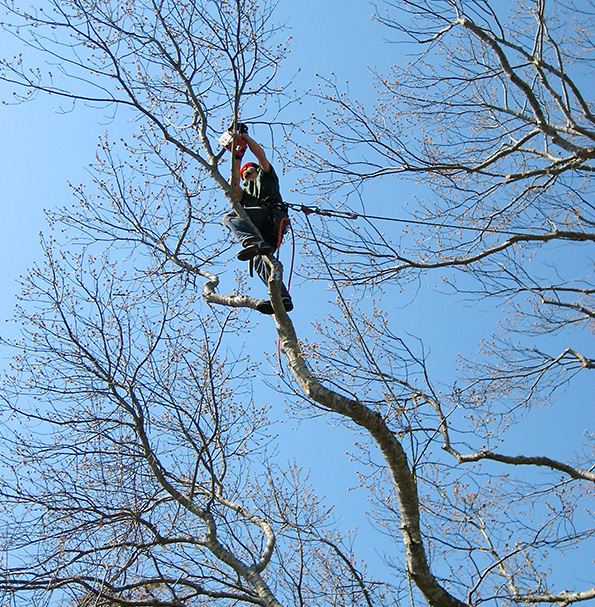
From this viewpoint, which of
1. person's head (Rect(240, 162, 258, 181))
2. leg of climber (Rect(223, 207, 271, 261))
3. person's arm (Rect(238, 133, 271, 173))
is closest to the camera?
leg of climber (Rect(223, 207, 271, 261))

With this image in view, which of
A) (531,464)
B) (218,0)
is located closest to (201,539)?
(531,464)

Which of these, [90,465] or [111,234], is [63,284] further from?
[90,465]

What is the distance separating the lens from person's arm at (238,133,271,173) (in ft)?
15.3

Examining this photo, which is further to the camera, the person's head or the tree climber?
the person's head

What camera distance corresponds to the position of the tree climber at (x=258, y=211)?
4.53 m

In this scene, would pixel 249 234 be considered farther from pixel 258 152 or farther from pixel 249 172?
pixel 249 172

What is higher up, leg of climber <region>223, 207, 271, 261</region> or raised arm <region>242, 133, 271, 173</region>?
raised arm <region>242, 133, 271, 173</region>

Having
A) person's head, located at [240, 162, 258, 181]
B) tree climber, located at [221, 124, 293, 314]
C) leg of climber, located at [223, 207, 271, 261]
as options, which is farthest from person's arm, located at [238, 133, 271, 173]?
person's head, located at [240, 162, 258, 181]

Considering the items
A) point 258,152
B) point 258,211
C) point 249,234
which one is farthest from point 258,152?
point 249,234

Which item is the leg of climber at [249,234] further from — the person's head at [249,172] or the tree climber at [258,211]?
the person's head at [249,172]

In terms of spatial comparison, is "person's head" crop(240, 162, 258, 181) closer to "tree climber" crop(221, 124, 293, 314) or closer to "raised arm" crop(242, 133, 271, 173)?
"tree climber" crop(221, 124, 293, 314)

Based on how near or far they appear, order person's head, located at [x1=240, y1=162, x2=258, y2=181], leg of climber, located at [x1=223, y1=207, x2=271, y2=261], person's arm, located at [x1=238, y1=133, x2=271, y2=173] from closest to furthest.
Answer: leg of climber, located at [x1=223, y1=207, x2=271, y2=261]
person's arm, located at [x1=238, y1=133, x2=271, y2=173]
person's head, located at [x1=240, y1=162, x2=258, y2=181]

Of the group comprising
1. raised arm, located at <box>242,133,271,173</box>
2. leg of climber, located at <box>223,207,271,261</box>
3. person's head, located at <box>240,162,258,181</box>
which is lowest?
leg of climber, located at <box>223,207,271,261</box>

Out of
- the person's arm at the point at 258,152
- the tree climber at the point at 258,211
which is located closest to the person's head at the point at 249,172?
the tree climber at the point at 258,211
